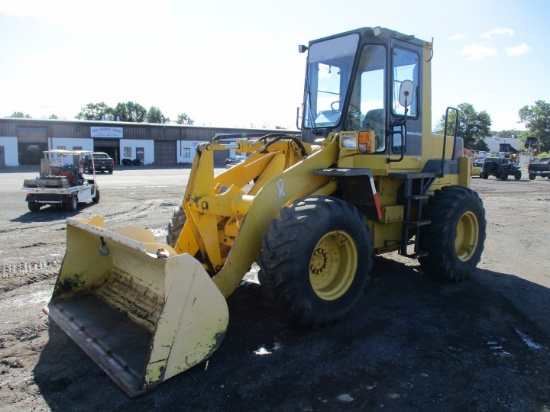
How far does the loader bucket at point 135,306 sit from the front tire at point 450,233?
10.6 feet

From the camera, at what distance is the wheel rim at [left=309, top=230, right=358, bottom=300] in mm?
4375

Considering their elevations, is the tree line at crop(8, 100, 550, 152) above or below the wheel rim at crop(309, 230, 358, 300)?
above

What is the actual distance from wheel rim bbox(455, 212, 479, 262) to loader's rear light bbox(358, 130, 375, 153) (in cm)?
226

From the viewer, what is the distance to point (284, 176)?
4.48 meters

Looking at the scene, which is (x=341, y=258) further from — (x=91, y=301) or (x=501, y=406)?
(x=91, y=301)

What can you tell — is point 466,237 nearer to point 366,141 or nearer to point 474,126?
point 366,141

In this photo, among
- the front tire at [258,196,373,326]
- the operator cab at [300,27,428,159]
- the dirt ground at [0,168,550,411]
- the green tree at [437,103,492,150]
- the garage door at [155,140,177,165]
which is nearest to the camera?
the dirt ground at [0,168,550,411]

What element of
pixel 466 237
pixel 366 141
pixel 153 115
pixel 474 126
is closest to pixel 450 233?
pixel 466 237

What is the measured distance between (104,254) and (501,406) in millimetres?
3744

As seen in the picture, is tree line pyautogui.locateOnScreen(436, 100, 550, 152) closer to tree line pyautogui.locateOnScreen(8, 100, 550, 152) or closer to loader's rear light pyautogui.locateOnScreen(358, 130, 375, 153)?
tree line pyautogui.locateOnScreen(8, 100, 550, 152)

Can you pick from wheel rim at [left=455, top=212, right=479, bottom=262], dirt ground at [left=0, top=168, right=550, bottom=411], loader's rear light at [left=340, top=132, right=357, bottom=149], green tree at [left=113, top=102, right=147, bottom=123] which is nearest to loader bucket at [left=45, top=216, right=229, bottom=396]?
dirt ground at [left=0, top=168, right=550, bottom=411]

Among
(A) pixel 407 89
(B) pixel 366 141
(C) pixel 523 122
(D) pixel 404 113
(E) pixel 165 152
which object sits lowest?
(B) pixel 366 141

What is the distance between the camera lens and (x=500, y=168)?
2892 cm

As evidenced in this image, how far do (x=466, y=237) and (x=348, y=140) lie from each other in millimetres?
2743
